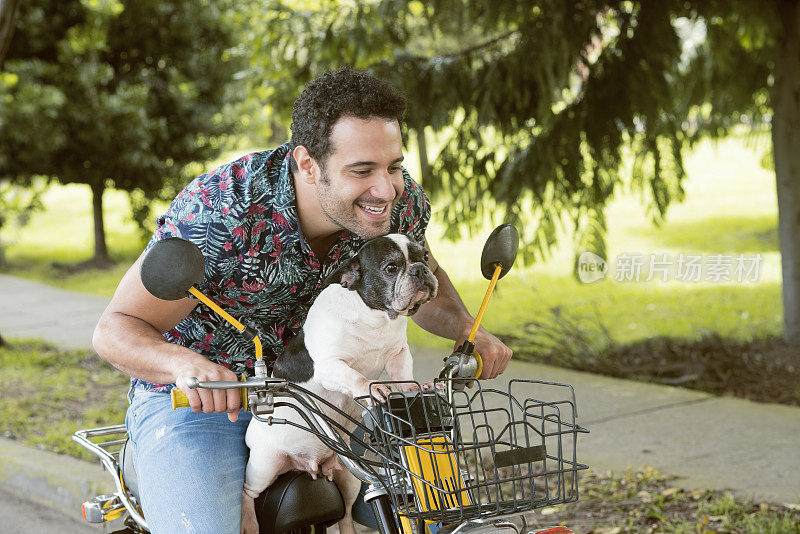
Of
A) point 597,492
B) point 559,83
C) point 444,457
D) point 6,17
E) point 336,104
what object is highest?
point 6,17

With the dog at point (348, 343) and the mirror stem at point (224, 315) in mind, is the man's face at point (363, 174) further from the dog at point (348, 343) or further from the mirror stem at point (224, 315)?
the mirror stem at point (224, 315)

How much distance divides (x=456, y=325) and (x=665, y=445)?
128 inches

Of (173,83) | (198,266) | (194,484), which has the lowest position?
(194,484)

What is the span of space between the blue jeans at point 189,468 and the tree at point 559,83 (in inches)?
182

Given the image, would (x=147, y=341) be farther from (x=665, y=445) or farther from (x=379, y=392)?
(x=665, y=445)

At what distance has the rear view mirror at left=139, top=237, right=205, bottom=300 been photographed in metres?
2.00

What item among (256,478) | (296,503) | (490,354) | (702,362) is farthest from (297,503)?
(702,362)

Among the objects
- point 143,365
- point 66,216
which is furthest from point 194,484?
point 66,216

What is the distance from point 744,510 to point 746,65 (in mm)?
4957

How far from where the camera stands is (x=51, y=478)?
5.31 metres

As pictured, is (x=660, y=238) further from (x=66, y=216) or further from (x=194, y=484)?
(x=66, y=216)

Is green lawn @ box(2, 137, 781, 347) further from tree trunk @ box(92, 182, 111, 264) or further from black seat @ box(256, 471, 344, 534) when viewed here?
black seat @ box(256, 471, 344, 534)

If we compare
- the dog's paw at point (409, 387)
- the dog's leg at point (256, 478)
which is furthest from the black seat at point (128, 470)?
the dog's paw at point (409, 387)

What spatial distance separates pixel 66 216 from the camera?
22859 millimetres
